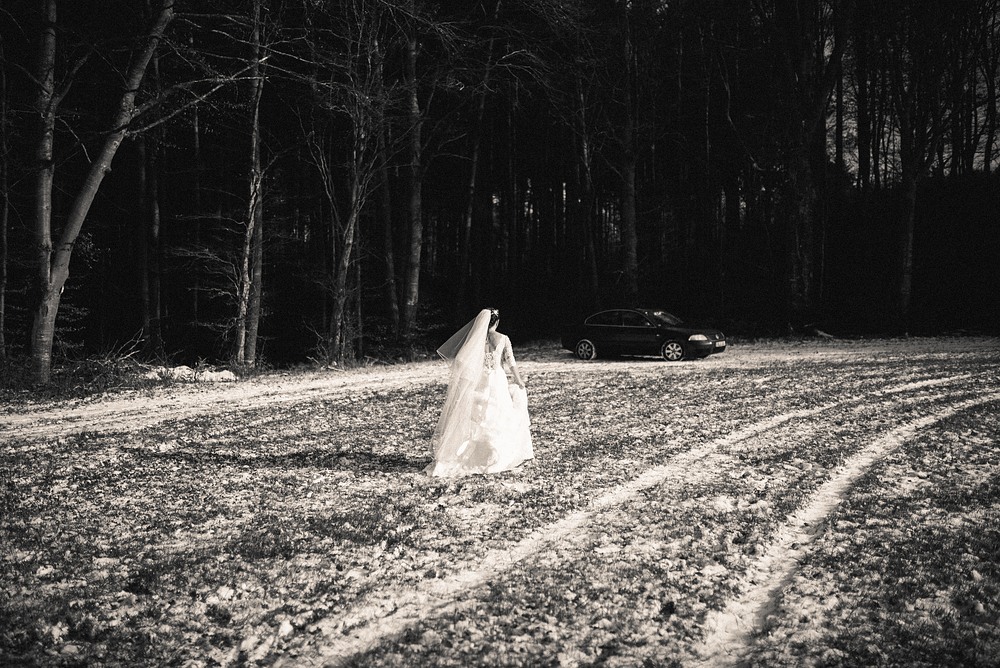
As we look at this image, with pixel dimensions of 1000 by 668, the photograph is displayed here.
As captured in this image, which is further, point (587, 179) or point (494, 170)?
point (494, 170)

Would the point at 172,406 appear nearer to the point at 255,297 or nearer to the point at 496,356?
the point at 496,356

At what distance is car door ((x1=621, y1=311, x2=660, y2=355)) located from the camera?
2050 cm

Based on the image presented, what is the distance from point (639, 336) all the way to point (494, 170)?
70.4 feet

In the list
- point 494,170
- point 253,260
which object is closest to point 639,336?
point 253,260

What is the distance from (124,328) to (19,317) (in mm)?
7570

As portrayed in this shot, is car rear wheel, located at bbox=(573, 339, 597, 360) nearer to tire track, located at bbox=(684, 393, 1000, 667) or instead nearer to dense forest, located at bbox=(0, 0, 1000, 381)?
dense forest, located at bbox=(0, 0, 1000, 381)

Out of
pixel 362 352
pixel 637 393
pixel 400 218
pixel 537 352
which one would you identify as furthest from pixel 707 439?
pixel 400 218

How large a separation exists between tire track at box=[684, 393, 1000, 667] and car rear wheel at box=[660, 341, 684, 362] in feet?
38.4

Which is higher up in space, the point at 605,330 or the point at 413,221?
the point at 413,221

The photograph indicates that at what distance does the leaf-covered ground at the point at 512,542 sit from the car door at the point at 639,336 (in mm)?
9325

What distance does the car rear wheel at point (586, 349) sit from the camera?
2111 cm

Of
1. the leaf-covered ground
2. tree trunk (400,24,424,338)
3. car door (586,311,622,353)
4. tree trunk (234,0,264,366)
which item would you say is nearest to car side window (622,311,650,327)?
car door (586,311,622,353)

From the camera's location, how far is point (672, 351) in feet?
66.4

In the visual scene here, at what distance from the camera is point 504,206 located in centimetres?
4188
